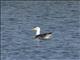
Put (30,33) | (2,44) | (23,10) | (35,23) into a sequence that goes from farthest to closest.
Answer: (23,10) < (35,23) < (30,33) < (2,44)

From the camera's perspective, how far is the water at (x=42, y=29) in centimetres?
525

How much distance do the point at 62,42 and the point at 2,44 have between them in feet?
2.48

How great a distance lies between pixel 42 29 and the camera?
20.3 feet

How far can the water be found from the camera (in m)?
5.25

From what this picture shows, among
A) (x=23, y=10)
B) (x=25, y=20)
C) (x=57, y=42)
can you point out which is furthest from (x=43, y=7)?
(x=57, y=42)

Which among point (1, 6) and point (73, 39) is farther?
point (1, 6)

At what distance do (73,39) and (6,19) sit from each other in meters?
1.40

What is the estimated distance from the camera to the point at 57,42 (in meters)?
5.63

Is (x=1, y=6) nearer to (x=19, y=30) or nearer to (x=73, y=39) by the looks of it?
(x=19, y=30)

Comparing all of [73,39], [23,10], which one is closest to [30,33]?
[73,39]

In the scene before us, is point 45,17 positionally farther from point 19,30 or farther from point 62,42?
point 62,42

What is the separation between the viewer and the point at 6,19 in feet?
22.1

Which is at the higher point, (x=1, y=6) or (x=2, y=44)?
(x=1, y=6)

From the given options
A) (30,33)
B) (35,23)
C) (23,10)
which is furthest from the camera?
(23,10)
